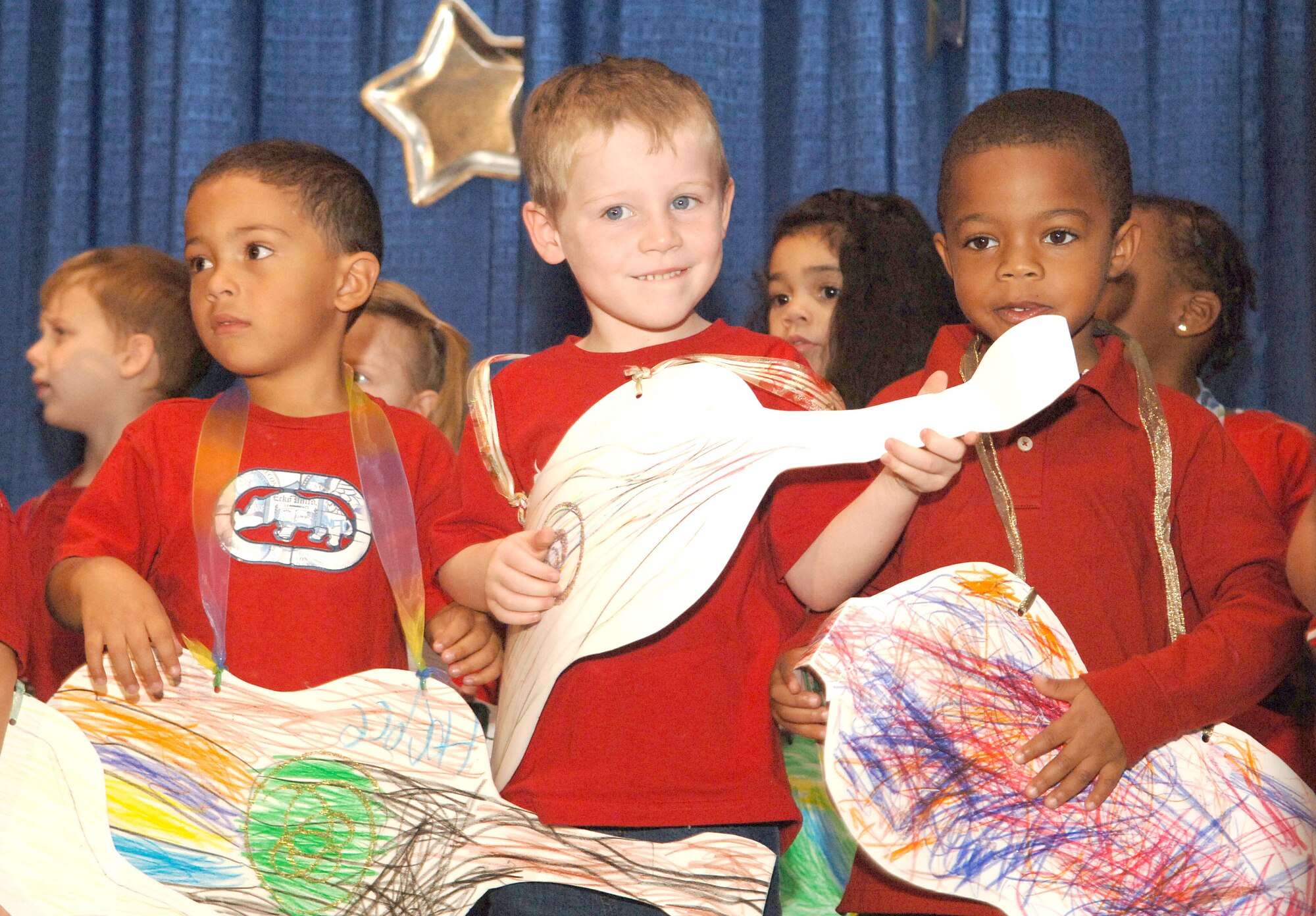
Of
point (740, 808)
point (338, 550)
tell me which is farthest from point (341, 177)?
point (740, 808)

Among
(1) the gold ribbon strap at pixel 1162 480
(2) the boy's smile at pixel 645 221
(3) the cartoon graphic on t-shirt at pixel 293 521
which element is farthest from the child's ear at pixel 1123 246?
(3) the cartoon graphic on t-shirt at pixel 293 521

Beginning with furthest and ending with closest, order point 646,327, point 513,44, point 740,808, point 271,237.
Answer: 1. point 513,44
2. point 271,237
3. point 646,327
4. point 740,808

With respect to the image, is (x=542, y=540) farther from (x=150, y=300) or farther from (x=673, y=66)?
(x=673, y=66)

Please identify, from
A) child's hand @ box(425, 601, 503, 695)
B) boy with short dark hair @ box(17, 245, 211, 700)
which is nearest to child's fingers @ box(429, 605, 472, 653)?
child's hand @ box(425, 601, 503, 695)

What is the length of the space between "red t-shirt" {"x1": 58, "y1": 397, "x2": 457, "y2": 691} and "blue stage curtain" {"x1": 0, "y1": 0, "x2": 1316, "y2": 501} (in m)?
1.03

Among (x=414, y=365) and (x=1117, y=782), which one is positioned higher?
(x=414, y=365)

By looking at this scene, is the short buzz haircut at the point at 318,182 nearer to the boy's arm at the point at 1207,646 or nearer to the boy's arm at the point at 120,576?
the boy's arm at the point at 120,576

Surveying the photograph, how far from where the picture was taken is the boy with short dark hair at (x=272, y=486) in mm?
1503

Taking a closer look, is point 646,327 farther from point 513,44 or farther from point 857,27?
point 513,44

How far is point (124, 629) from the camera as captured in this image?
53.7 inches

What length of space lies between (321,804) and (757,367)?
2.01 ft

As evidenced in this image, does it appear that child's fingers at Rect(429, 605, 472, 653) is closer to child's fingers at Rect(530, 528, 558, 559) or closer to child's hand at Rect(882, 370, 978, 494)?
child's fingers at Rect(530, 528, 558, 559)

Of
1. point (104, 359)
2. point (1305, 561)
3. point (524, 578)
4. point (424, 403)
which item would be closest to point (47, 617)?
point (104, 359)

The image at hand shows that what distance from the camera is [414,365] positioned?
8.01 feet
